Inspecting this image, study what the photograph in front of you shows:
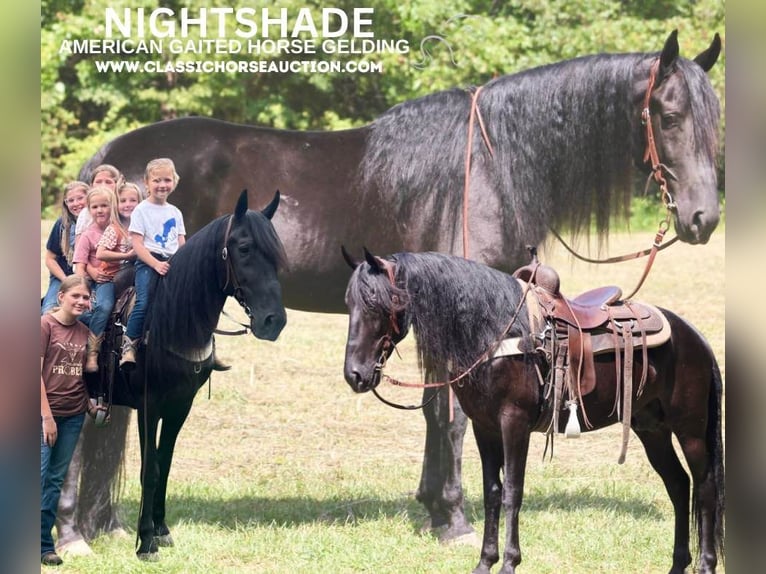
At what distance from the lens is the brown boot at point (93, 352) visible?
5961 millimetres

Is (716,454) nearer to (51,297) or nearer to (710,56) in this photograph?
(710,56)

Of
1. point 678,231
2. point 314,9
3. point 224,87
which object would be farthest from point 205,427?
point 678,231

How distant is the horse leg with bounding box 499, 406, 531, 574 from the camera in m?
5.35

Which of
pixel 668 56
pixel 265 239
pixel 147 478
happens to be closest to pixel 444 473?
pixel 147 478

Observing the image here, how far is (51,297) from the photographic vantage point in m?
6.08

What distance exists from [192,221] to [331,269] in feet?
2.81

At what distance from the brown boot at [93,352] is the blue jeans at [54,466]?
260 millimetres

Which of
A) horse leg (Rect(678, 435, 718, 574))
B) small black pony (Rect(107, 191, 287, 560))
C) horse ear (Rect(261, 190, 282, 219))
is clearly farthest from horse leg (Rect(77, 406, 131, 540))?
horse leg (Rect(678, 435, 718, 574))

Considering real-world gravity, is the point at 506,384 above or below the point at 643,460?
above

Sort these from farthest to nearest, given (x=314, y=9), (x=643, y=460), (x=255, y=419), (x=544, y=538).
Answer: (x=255, y=419) → (x=643, y=460) → (x=314, y=9) → (x=544, y=538)

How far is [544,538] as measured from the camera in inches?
252

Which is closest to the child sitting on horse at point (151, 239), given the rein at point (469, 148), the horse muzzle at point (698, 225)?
the rein at point (469, 148)

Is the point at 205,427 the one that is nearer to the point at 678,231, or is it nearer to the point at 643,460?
the point at 643,460
